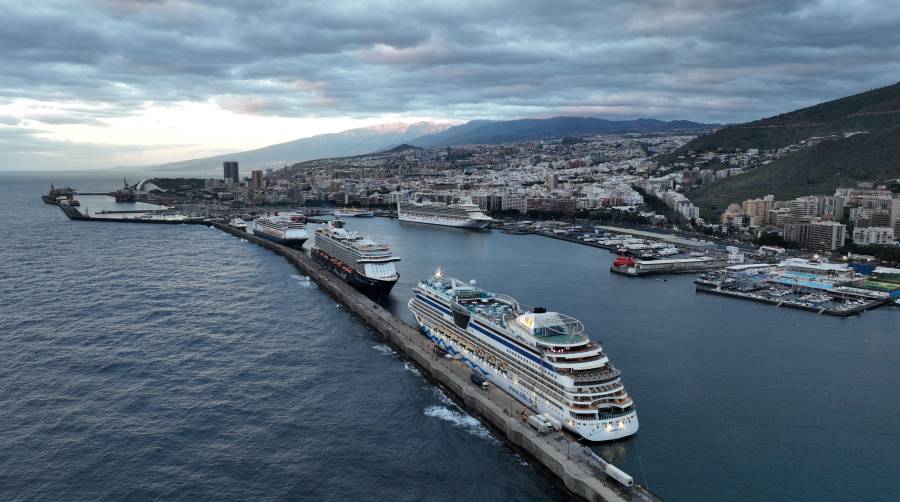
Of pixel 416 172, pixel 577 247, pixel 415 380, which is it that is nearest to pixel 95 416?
pixel 415 380

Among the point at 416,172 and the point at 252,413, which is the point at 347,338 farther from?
the point at 416,172

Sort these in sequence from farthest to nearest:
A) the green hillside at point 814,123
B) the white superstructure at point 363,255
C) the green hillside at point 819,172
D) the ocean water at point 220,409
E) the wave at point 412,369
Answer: the green hillside at point 814,123 → the green hillside at point 819,172 → the white superstructure at point 363,255 → the wave at point 412,369 → the ocean water at point 220,409

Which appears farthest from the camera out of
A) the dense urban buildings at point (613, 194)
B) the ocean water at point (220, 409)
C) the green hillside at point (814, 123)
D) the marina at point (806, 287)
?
the green hillside at point (814, 123)

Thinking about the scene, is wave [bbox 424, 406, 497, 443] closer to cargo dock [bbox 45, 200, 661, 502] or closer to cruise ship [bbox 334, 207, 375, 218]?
cargo dock [bbox 45, 200, 661, 502]

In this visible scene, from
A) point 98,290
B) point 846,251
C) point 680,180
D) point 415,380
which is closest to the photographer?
point 415,380

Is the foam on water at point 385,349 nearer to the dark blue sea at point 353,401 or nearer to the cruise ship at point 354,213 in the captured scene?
the dark blue sea at point 353,401

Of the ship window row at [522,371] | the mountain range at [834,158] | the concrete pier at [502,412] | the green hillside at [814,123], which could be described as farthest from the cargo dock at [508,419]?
the green hillside at [814,123]

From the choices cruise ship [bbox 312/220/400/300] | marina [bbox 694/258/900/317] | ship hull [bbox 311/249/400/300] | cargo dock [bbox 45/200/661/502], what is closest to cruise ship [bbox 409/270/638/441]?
cargo dock [bbox 45/200/661/502]
